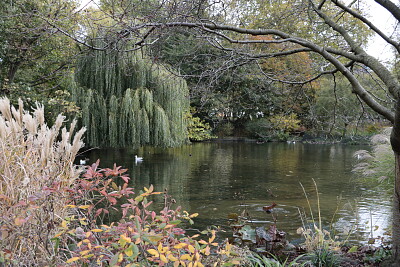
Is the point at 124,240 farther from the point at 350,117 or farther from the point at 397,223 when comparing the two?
the point at 350,117

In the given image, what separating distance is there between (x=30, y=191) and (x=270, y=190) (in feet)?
20.4

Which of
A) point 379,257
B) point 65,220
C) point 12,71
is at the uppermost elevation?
point 12,71

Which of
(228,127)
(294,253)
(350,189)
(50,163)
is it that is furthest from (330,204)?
(228,127)

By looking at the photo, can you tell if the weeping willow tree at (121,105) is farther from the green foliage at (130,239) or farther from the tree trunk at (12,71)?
the green foliage at (130,239)

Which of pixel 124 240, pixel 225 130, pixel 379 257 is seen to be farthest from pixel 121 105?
pixel 225 130

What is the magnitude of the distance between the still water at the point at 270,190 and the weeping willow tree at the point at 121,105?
0.92m

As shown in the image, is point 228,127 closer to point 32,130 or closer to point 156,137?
point 156,137

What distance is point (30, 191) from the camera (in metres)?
2.17

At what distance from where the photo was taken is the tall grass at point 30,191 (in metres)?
1.85

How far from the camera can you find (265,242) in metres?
3.05

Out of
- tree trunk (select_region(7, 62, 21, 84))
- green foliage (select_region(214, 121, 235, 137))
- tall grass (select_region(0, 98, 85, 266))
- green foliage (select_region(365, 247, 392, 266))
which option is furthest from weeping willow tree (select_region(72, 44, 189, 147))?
green foliage (select_region(214, 121, 235, 137))

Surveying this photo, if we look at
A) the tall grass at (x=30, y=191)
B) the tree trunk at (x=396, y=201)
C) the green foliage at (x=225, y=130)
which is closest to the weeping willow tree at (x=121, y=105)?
the tall grass at (x=30, y=191)

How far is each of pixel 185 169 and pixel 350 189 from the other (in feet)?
16.1

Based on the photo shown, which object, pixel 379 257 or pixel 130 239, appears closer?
pixel 130 239
